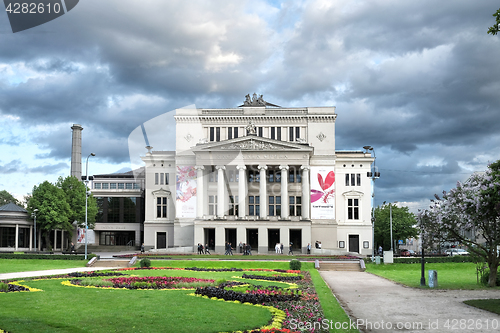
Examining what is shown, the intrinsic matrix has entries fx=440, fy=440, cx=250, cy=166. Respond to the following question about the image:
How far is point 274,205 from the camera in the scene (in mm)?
72312

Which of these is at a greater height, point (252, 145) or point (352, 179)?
point (252, 145)

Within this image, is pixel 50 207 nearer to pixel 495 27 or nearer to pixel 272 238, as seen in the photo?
pixel 272 238

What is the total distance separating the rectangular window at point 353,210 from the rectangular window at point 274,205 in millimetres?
12221

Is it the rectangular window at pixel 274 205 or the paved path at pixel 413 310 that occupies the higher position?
the rectangular window at pixel 274 205

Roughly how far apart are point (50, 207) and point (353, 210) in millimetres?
49783

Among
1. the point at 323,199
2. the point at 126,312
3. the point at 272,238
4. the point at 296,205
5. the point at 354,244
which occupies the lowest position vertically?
the point at 354,244

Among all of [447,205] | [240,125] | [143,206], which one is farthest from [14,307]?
[143,206]

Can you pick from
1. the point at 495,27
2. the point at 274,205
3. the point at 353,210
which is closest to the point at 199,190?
the point at 274,205

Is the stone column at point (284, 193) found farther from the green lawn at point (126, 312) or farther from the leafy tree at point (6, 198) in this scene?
the leafy tree at point (6, 198)

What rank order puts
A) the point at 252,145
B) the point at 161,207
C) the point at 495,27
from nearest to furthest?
1. the point at 495,27
2. the point at 252,145
3. the point at 161,207

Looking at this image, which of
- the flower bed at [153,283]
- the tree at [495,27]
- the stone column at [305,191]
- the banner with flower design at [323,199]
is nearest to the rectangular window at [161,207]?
the stone column at [305,191]

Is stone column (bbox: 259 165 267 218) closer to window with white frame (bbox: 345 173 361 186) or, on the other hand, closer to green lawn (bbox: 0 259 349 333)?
window with white frame (bbox: 345 173 361 186)

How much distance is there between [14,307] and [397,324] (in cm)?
1477

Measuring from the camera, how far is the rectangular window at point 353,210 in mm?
74875
